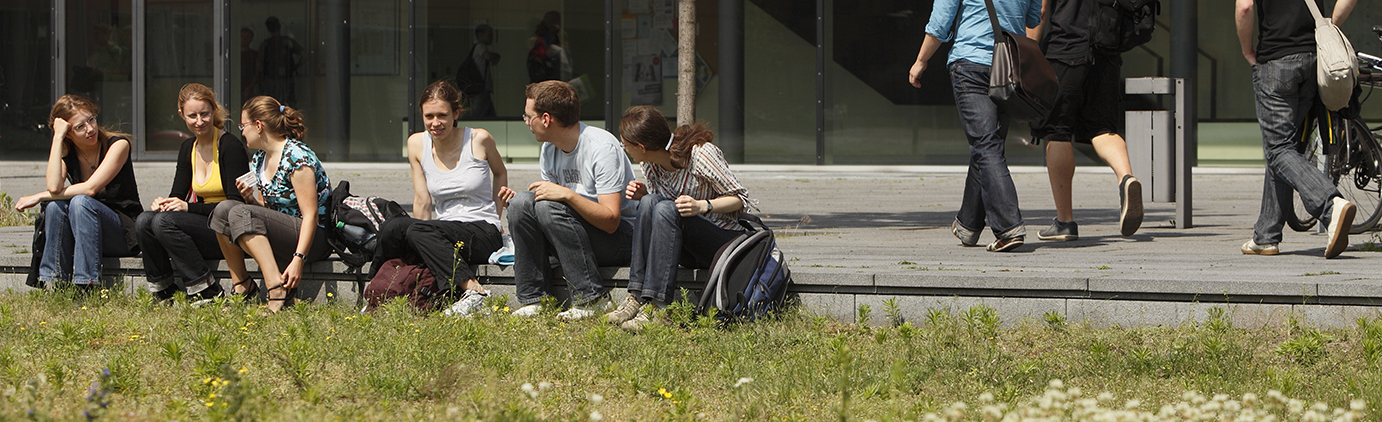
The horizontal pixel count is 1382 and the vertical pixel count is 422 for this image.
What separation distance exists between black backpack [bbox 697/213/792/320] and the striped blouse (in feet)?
0.81

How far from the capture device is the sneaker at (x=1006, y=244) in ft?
20.0

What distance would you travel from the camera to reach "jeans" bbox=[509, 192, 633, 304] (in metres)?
5.27

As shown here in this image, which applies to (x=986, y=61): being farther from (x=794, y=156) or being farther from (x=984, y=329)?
(x=794, y=156)

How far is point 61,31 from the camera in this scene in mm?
19156

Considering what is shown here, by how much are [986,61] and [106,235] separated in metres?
4.23

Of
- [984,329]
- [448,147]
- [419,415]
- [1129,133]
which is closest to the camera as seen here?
[419,415]

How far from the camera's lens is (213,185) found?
601 cm

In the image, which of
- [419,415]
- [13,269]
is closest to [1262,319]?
[419,415]

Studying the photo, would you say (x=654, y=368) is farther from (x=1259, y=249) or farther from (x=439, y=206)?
(x=1259, y=249)

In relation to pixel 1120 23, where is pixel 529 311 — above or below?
below

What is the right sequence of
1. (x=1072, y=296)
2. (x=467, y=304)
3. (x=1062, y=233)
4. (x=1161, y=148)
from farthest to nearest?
(x=1161, y=148)
(x=1062, y=233)
(x=467, y=304)
(x=1072, y=296)

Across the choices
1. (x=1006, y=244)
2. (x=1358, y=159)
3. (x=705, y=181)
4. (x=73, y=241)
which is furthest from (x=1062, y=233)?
(x=73, y=241)

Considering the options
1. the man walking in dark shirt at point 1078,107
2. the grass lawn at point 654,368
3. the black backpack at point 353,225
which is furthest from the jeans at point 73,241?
the man walking in dark shirt at point 1078,107

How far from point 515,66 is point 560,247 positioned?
42.6ft
